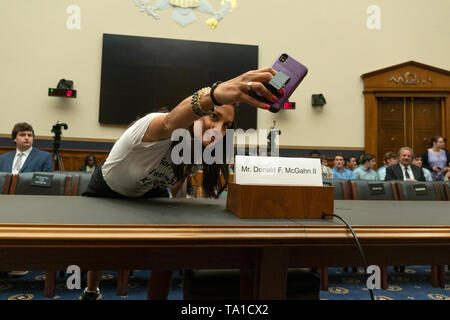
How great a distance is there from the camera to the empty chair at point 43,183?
5.47 feet

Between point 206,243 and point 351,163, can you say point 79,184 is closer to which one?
point 206,243

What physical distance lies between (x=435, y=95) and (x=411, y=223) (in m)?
6.56

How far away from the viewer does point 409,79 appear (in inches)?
241

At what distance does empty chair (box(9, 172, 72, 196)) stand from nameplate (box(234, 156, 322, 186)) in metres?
1.31

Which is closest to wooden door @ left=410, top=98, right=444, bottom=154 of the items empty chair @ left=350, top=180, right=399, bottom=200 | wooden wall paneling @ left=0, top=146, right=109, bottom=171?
empty chair @ left=350, top=180, right=399, bottom=200

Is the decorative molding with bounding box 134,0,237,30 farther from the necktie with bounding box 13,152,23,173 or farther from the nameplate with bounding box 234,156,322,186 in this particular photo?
the nameplate with bounding box 234,156,322,186

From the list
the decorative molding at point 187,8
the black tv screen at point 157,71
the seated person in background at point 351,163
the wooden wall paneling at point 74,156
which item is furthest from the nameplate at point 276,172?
the decorative molding at point 187,8

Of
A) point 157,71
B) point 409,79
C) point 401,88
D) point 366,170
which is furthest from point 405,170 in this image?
point 157,71

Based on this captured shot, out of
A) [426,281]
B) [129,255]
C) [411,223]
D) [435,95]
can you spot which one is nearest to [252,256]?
[129,255]

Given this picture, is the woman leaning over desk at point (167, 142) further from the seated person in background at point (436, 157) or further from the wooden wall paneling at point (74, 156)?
the seated person in background at point (436, 157)

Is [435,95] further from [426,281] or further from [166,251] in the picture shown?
[166,251]

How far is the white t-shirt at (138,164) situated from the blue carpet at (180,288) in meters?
1.00

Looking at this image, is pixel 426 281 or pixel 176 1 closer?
pixel 426 281
